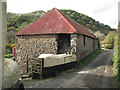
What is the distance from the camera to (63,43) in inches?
475

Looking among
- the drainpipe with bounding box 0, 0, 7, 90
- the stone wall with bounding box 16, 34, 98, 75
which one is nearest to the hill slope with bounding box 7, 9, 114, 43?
the stone wall with bounding box 16, 34, 98, 75

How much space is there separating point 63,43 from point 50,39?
1642 mm

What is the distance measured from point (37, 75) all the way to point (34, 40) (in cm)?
540

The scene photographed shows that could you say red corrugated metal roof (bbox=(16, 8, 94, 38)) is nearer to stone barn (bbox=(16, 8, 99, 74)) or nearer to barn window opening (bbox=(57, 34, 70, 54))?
stone barn (bbox=(16, 8, 99, 74))

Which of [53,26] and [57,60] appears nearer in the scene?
[57,60]

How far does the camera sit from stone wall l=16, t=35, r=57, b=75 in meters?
11.5

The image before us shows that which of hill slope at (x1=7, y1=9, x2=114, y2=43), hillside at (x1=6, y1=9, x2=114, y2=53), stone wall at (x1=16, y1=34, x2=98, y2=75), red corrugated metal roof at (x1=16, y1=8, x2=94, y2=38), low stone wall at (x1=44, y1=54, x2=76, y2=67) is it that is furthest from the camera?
hill slope at (x1=7, y1=9, x2=114, y2=43)

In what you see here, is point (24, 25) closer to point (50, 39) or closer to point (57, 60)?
point (50, 39)

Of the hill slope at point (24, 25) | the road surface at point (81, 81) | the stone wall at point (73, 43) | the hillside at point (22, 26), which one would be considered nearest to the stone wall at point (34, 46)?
the stone wall at point (73, 43)

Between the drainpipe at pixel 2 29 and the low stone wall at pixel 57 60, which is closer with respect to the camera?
the drainpipe at pixel 2 29

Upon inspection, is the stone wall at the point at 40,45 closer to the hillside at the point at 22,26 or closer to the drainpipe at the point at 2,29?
the drainpipe at the point at 2,29

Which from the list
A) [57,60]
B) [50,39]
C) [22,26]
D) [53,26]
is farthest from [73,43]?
[22,26]

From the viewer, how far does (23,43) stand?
13.0m

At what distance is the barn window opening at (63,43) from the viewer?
11.5m
